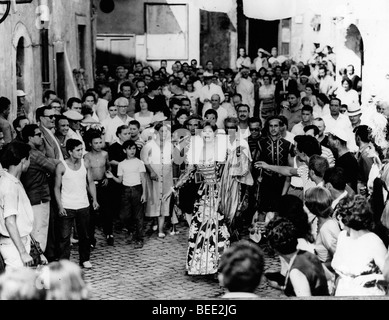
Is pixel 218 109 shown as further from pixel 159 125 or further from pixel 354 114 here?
pixel 159 125

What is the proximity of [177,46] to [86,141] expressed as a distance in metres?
11.3

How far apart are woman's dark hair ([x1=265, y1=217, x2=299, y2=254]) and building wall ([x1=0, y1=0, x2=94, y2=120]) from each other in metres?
5.18

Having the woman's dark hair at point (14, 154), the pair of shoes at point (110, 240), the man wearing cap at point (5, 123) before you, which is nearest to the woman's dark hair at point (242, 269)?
the woman's dark hair at point (14, 154)

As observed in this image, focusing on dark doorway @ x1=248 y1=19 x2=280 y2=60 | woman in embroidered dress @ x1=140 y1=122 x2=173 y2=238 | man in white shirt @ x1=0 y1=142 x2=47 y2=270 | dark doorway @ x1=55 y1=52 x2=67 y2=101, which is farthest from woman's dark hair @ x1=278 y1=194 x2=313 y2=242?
dark doorway @ x1=248 y1=19 x2=280 y2=60

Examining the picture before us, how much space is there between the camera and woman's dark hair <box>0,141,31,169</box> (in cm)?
550

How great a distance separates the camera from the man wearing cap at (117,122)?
900 centimetres

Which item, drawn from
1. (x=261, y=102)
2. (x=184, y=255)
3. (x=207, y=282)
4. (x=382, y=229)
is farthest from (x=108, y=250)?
(x=261, y=102)

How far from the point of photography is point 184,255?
7.55 metres

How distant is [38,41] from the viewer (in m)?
11.7

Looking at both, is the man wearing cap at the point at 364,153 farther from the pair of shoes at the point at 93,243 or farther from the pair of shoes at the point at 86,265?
the pair of shoes at the point at 93,243

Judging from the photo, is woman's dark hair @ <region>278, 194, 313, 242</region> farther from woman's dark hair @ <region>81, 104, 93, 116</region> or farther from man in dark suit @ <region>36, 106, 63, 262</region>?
woman's dark hair @ <region>81, 104, 93, 116</region>

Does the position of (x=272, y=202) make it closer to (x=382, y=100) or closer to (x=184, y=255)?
(x=184, y=255)

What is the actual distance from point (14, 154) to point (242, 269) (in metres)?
2.70

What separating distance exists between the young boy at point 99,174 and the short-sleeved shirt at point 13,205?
187cm
